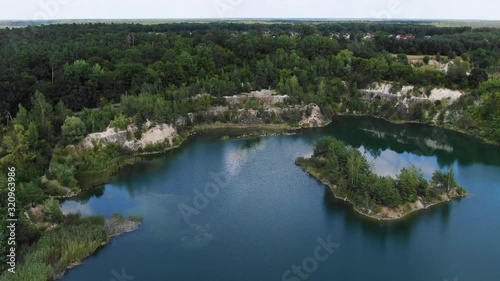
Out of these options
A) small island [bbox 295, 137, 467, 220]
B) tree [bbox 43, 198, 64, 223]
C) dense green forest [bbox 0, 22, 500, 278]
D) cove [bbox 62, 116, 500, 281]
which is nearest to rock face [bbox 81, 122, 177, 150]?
dense green forest [bbox 0, 22, 500, 278]

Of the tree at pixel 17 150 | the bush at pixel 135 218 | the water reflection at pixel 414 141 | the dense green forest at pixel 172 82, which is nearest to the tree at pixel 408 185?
the water reflection at pixel 414 141

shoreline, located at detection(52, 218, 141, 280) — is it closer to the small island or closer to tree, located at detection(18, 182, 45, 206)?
tree, located at detection(18, 182, 45, 206)

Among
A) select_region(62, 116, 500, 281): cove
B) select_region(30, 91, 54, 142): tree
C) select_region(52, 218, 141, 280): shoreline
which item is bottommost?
select_region(62, 116, 500, 281): cove

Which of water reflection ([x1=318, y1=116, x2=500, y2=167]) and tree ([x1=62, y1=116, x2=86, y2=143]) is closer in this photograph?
tree ([x1=62, y1=116, x2=86, y2=143])

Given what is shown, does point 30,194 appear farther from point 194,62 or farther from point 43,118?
point 194,62

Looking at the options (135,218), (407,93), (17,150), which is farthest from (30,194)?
(407,93)

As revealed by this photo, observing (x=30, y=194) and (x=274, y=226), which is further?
(x=274, y=226)

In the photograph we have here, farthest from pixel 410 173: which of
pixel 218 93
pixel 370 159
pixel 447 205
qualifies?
pixel 218 93

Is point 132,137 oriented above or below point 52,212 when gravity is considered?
above
